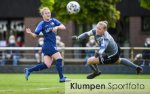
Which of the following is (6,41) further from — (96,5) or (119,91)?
(119,91)

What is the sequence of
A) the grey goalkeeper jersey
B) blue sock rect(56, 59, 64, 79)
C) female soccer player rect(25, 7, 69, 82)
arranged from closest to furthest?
1. the grey goalkeeper jersey
2. female soccer player rect(25, 7, 69, 82)
3. blue sock rect(56, 59, 64, 79)

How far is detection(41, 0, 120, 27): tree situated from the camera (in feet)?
117

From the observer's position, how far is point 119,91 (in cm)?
1492

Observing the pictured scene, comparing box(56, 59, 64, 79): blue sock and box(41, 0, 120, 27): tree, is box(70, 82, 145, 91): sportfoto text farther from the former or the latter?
box(41, 0, 120, 27): tree

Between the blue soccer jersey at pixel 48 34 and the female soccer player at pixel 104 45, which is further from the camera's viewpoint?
the blue soccer jersey at pixel 48 34

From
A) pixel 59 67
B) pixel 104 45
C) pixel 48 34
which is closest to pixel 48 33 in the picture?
pixel 48 34

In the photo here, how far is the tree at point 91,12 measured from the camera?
35531 millimetres

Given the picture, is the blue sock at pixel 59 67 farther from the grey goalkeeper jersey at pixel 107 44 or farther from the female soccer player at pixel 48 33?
the grey goalkeeper jersey at pixel 107 44

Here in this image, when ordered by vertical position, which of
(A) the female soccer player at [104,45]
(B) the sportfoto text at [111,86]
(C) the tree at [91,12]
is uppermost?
(C) the tree at [91,12]

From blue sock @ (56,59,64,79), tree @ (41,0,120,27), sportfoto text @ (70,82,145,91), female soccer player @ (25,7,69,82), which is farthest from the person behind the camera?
tree @ (41,0,120,27)

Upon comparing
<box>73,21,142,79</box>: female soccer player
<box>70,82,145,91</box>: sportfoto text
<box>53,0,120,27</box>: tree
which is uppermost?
<box>53,0,120,27</box>: tree

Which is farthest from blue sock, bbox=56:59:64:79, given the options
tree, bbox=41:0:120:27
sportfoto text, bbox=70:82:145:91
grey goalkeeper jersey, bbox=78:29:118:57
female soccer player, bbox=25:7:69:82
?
tree, bbox=41:0:120:27

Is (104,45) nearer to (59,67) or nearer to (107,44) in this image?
(107,44)

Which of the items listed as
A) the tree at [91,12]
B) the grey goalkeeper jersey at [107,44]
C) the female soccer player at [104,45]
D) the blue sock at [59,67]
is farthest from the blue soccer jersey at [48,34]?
the tree at [91,12]
